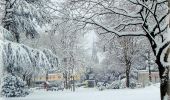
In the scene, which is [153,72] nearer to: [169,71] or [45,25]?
[45,25]

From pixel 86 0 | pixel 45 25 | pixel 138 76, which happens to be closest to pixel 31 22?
pixel 45 25

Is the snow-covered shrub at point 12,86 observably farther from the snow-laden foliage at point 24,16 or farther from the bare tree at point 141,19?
the bare tree at point 141,19

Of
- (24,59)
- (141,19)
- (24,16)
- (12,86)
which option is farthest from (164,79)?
(24,16)

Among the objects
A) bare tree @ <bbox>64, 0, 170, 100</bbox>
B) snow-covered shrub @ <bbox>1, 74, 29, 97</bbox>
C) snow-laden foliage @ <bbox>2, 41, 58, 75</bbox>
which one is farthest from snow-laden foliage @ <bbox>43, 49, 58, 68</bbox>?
bare tree @ <bbox>64, 0, 170, 100</bbox>

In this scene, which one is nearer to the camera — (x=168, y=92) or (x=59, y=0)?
(x=168, y=92)

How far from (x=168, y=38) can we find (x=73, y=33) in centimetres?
431

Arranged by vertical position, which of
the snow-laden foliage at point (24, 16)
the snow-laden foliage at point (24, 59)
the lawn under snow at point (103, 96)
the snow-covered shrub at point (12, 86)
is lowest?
the lawn under snow at point (103, 96)

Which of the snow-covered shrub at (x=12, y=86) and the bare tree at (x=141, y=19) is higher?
the bare tree at (x=141, y=19)

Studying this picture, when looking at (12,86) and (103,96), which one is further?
(103,96)

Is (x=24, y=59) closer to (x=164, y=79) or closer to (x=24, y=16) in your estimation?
(x=24, y=16)

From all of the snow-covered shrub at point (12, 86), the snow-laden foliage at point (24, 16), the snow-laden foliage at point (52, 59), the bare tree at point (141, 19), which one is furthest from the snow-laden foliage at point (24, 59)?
the bare tree at point (141, 19)

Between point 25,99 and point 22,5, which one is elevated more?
point 22,5

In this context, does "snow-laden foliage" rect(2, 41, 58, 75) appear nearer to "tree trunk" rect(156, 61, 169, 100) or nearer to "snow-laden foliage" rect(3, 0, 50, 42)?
"snow-laden foliage" rect(3, 0, 50, 42)

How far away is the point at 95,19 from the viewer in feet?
51.2
